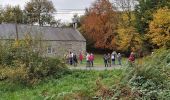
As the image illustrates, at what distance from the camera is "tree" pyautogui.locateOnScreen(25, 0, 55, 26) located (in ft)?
313

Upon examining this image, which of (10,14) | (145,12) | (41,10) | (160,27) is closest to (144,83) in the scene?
(160,27)

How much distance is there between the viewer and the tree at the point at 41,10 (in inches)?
3760

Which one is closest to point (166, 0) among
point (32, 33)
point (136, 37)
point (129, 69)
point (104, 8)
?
point (136, 37)

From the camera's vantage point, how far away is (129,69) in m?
15.1

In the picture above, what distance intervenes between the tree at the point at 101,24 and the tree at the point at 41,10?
30.1ft

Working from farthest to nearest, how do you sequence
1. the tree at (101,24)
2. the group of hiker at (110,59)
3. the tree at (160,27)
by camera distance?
1. the tree at (101,24)
2. the tree at (160,27)
3. the group of hiker at (110,59)

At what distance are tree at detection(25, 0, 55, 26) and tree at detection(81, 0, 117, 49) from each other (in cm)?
919

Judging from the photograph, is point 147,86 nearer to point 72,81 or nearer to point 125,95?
point 125,95

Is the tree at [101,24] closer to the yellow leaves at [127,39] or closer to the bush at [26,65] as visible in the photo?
the yellow leaves at [127,39]

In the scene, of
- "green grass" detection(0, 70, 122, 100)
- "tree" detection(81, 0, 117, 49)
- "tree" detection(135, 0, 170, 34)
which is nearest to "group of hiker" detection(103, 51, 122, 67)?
"green grass" detection(0, 70, 122, 100)

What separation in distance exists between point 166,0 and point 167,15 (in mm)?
5308

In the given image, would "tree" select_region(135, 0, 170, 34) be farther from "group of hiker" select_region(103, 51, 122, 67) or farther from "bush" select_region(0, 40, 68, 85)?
"bush" select_region(0, 40, 68, 85)

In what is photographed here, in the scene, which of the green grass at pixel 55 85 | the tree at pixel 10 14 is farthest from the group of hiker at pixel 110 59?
the tree at pixel 10 14

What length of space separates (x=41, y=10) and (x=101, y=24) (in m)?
16.4
